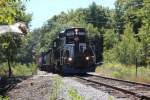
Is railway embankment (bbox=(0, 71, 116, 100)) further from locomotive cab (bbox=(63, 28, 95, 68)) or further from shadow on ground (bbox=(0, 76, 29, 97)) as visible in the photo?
locomotive cab (bbox=(63, 28, 95, 68))


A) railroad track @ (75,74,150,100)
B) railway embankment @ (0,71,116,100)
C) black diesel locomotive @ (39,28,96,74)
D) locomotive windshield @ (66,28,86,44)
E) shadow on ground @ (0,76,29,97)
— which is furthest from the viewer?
locomotive windshield @ (66,28,86,44)

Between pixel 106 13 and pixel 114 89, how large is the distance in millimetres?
108618

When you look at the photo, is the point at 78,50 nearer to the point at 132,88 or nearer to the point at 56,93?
the point at 132,88

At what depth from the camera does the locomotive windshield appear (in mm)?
36531

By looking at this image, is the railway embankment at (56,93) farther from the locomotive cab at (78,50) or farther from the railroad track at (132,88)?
the locomotive cab at (78,50)

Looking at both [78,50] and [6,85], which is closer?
[6,85]

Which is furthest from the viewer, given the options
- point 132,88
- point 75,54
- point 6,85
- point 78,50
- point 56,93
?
point 78,50

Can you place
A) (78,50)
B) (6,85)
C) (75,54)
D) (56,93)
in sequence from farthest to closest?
(78,50)
(75,54)
(6,85)
(56,93)

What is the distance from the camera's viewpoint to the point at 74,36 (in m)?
36.5

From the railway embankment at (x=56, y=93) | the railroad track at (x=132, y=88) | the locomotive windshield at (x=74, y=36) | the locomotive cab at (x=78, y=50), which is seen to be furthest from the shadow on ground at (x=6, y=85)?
the locomotive windshield at (x=74, y=36)

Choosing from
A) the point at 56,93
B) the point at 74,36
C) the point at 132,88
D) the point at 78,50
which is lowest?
the point at 132,88

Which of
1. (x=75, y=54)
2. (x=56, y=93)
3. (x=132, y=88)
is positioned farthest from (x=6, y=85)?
(x=56, y=93)

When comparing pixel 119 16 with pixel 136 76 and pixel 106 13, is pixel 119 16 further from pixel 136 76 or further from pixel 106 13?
pixel 136 76

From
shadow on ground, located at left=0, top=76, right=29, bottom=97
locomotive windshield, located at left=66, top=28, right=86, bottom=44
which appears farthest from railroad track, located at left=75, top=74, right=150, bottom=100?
locomotive windshield, located at left=66, top=28, right=86, bottom=44
